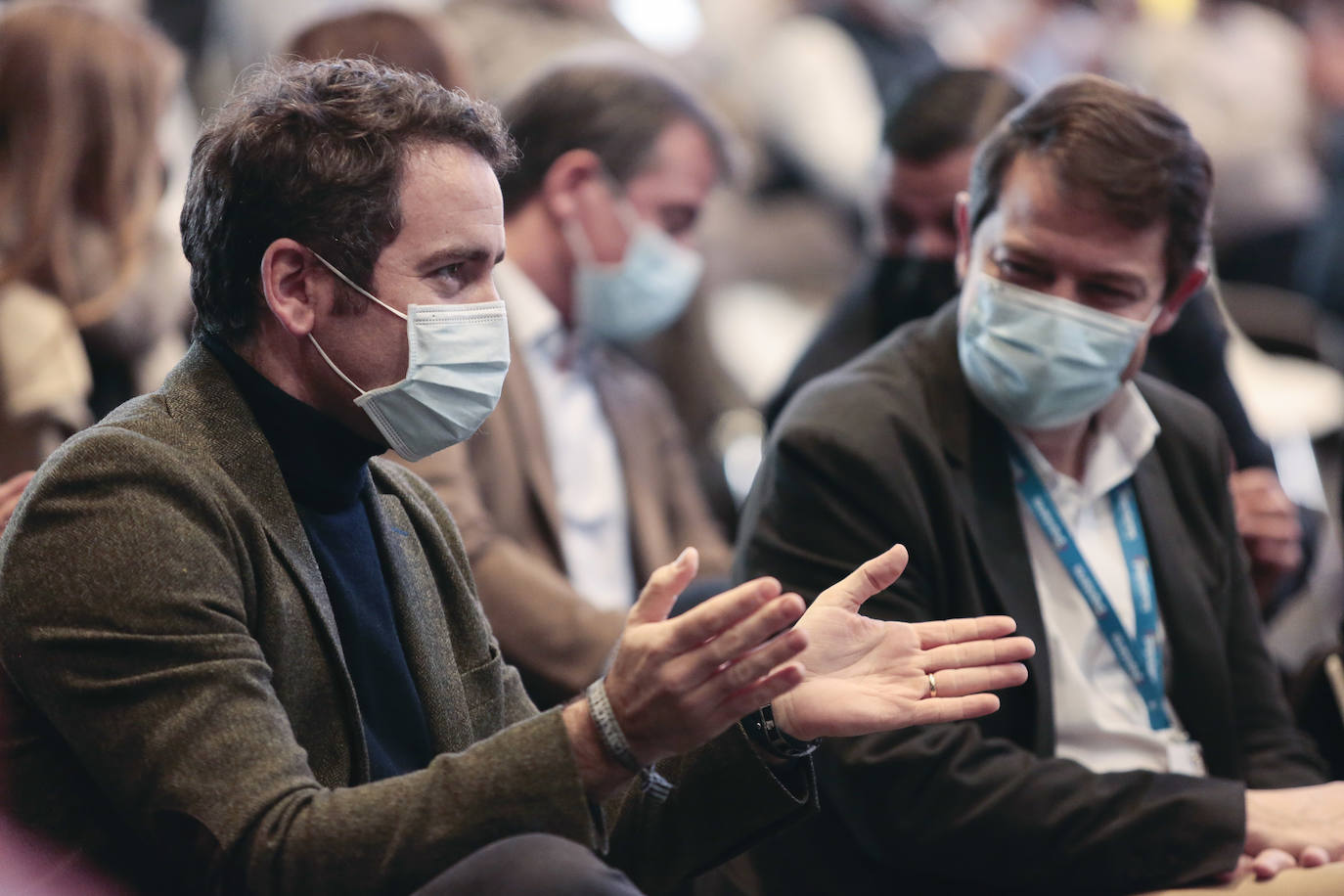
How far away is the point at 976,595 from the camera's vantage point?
2412 millimetres

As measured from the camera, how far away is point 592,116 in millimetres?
3760

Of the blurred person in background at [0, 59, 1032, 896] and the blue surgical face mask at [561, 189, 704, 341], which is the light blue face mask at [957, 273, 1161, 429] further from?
the blue surgical face mask at [561, 189, 704, 341]

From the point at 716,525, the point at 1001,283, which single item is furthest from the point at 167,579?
the point at 716,525

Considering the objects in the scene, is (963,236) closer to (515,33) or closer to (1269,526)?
(1269,526)

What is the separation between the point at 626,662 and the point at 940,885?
3.42ft

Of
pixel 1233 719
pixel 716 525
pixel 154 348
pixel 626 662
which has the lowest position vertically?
pixel 716 525

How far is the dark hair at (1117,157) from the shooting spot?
2.49m

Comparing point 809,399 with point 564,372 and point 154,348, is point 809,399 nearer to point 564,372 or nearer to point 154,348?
point 564,372

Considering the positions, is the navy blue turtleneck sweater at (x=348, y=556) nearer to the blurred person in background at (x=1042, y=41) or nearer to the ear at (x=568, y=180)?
the ear at (x=568, y=180)

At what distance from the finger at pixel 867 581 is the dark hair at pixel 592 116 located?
6.74 feet

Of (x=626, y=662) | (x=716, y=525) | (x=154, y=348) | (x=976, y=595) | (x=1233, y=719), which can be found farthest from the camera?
(x=716, y=525)

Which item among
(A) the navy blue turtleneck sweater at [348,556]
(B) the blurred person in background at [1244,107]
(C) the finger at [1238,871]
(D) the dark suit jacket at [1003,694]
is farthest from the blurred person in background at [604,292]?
(B) the blurred person in background at [1244,107]

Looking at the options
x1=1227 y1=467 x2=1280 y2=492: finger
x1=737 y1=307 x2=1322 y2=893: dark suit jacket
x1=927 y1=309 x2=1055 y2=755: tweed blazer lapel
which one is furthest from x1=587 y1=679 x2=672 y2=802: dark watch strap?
x1=1227 y1=467 x2=1280 y2=492: finger

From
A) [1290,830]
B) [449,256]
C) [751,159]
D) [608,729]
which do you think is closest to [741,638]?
[608,729]
